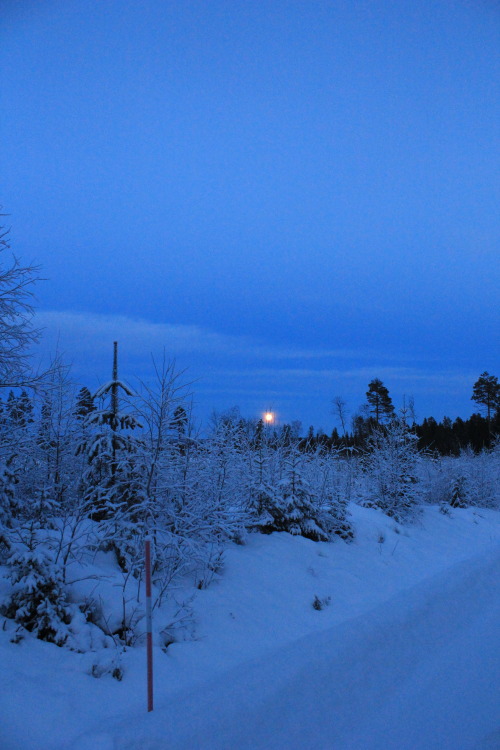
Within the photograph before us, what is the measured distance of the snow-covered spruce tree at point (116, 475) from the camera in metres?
6.30

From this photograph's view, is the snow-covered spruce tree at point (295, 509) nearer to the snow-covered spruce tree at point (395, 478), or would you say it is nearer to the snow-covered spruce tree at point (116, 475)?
the snow-covered spruce tree at point (116, 475)

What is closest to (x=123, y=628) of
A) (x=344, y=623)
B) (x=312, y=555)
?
(x=344, y=623)

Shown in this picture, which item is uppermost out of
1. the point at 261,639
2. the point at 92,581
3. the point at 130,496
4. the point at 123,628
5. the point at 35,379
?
the point at 35,379

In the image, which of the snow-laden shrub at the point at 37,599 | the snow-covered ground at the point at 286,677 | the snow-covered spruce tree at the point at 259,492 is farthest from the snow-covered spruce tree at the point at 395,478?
the snow-laden shrub at the point at 37,599

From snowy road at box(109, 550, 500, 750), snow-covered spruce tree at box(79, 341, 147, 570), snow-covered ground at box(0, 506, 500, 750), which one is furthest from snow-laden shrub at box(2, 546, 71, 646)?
snowy road at box(109, 550, 500, 750)

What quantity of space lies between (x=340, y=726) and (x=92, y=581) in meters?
3.14

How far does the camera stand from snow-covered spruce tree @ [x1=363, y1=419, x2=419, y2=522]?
15445 mm

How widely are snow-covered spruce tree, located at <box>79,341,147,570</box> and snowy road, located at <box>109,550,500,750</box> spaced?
2.17 m

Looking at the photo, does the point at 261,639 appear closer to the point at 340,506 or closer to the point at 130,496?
the point at 130,496

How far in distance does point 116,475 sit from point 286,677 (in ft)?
10.8

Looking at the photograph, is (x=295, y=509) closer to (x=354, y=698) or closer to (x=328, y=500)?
(x=328, y=500)

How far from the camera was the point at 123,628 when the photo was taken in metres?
5.42

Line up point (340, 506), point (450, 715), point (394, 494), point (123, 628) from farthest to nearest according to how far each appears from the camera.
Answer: point (394, 494) < point (340, 506) < point (123, 628) < point (450, 715)

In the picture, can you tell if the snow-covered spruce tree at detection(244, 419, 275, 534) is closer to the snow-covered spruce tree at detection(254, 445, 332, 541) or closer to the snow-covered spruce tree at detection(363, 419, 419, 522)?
the snow-covered spruce tree at detection(254, 445, 332, 541)
